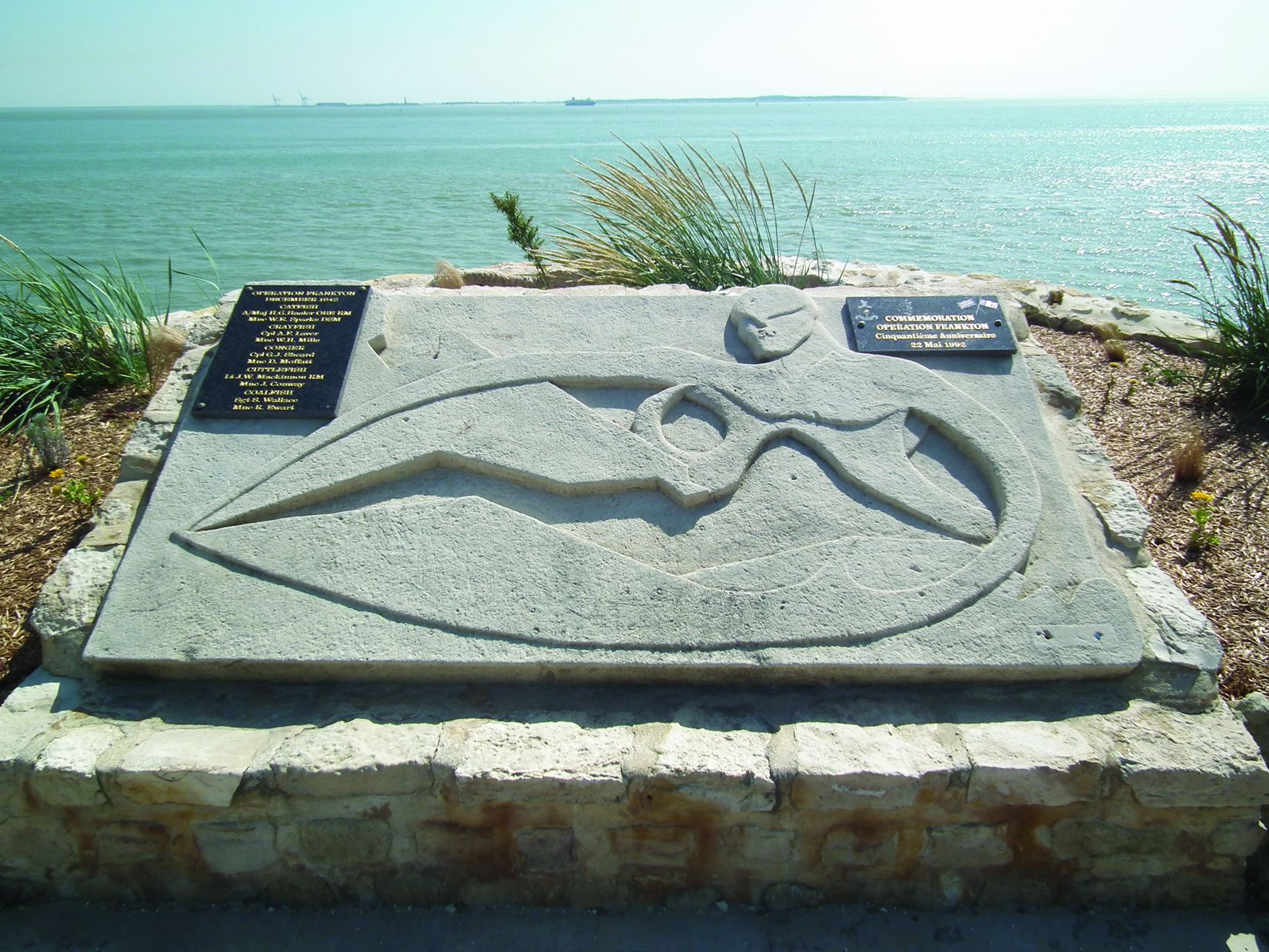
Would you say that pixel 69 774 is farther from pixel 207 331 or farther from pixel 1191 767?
pixel 1191 767

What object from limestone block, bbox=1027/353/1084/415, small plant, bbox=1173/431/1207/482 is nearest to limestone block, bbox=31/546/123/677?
limestone block, bbox=1027/353/1084/415

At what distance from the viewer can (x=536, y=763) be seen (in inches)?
74.6

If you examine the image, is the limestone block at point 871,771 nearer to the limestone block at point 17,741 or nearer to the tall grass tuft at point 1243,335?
the limestone block at point 17,741

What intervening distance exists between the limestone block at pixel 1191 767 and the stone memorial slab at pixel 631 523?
21cm

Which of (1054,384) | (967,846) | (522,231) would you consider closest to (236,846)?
(967,846)

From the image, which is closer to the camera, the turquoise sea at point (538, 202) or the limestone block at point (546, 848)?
the limestone block at point (546, 848)

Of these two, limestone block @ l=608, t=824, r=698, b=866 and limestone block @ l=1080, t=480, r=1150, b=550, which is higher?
limestone block @ l=1080, t=480, r=1150, b=550

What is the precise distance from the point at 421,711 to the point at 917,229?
9573mm

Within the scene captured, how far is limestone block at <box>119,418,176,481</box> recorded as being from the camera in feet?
9.13

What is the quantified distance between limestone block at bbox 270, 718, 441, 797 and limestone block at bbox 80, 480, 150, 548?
3.64 ft

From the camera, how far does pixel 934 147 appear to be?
2559 centimetres

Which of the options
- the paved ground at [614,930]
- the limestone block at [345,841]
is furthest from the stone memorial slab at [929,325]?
the limestone block at [345,841]

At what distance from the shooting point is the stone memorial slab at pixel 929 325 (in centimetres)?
293

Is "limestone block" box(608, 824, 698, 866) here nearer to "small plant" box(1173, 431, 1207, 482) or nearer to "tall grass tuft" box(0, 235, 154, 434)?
"small plant" box(1173, 431, 1207, 482)
